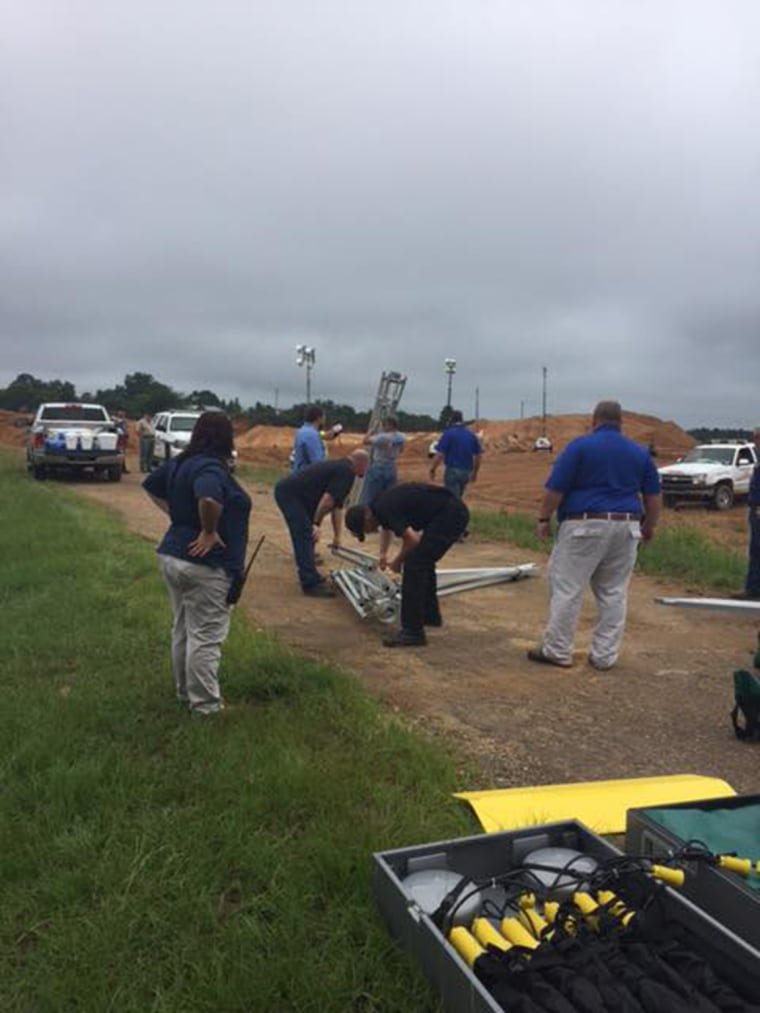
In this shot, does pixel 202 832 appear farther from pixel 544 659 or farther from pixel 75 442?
pixel 75 442

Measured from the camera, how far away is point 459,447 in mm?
11867

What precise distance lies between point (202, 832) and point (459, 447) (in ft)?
29.4

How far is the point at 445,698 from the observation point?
17.9 feet

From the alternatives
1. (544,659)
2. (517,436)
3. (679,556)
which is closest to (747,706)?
(544,659)

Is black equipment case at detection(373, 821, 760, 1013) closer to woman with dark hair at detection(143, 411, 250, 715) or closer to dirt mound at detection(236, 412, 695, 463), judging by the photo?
woman with dark hair at detection(143, 411, 250, 715)

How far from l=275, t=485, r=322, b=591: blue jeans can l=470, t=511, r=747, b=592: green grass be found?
4.46m

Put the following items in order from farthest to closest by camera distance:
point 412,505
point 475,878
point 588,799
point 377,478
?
point 377,478 < point 412,505 < point 588,799 < point 475,878

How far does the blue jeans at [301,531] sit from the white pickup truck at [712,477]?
15.5m

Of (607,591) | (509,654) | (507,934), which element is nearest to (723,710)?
(607,591)

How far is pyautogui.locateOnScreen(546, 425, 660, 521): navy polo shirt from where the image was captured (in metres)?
5.99

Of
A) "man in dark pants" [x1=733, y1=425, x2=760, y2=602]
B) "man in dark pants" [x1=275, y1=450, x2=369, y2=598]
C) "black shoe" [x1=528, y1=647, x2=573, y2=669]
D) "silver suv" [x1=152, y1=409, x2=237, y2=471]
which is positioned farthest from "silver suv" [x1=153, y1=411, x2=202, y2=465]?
"black shoe" [x1=528, y1=647, x2=573, y2=669]

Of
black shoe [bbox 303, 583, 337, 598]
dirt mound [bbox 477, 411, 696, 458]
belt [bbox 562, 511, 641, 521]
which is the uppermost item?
dirt mound [bbox 477, 411, 696, 458]

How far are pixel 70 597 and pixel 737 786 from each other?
5748mm

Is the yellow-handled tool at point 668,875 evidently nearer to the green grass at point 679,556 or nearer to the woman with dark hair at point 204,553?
the woman with dark hair at point 204,553
